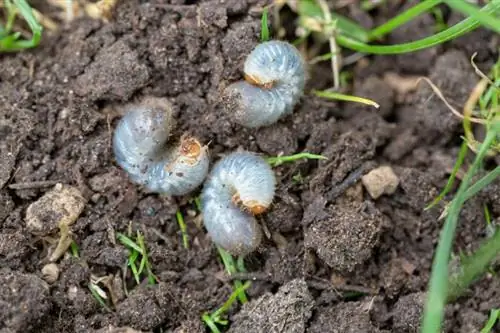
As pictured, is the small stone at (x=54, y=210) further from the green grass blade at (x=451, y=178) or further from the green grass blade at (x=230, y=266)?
the green grass blade at (x=451, y=178)

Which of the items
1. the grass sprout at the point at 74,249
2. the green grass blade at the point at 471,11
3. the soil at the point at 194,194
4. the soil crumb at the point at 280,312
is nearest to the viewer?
the green grass blade at the point at 471,11

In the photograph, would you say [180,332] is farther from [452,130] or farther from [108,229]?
[452,130]

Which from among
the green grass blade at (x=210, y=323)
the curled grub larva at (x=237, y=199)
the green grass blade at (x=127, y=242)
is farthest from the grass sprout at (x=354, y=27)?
the green grass blade at (x=210, y=323)

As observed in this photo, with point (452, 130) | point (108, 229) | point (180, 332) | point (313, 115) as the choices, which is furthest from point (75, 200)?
point (452, 130)

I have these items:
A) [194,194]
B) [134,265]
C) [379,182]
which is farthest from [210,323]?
[379,182]

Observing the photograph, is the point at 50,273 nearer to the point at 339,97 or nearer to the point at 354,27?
the point at 339,97

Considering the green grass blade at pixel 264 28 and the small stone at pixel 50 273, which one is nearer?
the small stone at pixel 50 273

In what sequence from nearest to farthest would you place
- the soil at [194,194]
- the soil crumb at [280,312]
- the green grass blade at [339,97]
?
the soil crumb at [280,312], the soil at [194,194], the green grass blade at [339,97]

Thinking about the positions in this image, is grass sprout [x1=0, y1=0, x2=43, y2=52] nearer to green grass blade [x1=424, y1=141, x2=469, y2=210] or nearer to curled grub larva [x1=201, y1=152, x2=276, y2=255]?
curled grub larva [x1=201, y1=152, x2=276, y2=255]
